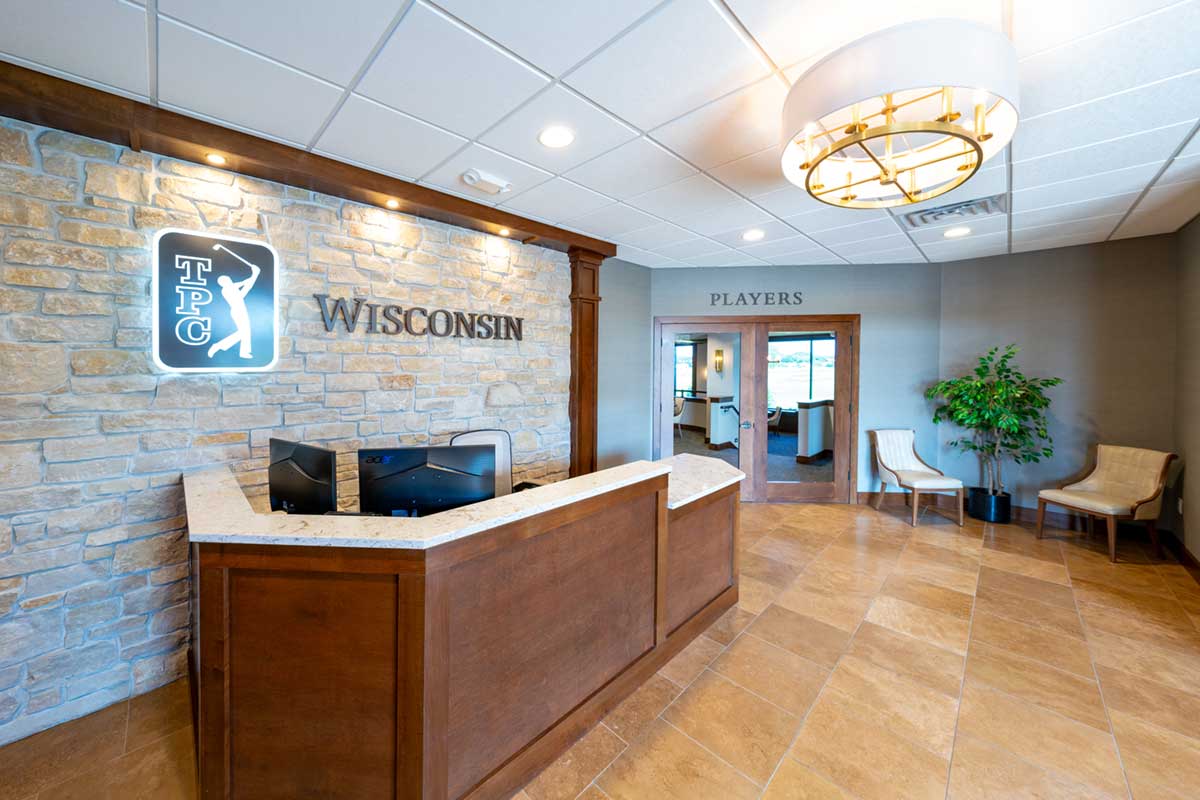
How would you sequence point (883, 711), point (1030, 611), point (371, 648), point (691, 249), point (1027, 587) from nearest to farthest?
point (371, 648)
point (883, 711)
point (1030, 611)
point (1027, 587)
point (691, 249)

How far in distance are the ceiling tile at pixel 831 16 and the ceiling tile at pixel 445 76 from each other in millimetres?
875

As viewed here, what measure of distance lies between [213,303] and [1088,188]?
5325mm

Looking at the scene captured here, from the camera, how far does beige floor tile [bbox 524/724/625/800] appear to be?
1.64 metres

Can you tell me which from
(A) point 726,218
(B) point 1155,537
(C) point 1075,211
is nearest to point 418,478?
(A) point 726,218

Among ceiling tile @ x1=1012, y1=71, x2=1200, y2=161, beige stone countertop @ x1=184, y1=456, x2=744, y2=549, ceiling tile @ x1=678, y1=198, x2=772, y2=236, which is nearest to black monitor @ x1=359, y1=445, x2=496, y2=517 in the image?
beige stone countertop @ x1=184, y1=456, x2=744, y2=549

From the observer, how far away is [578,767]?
68.7 inches

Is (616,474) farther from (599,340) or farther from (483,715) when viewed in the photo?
(599,340)

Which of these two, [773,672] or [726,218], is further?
[726,218]

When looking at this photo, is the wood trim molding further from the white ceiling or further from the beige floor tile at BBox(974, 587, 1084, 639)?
the beige floor tile at BBox(974, 587, 1084, 639)

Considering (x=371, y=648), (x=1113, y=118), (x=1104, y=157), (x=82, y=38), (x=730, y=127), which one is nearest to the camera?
(x=371, y=648)

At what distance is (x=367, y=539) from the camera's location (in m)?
1.28

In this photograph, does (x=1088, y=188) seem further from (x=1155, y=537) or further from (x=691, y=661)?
(x=691, y=661)

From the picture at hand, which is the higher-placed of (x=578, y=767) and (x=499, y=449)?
(x=499, y=449)

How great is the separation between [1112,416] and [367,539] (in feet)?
20.4
